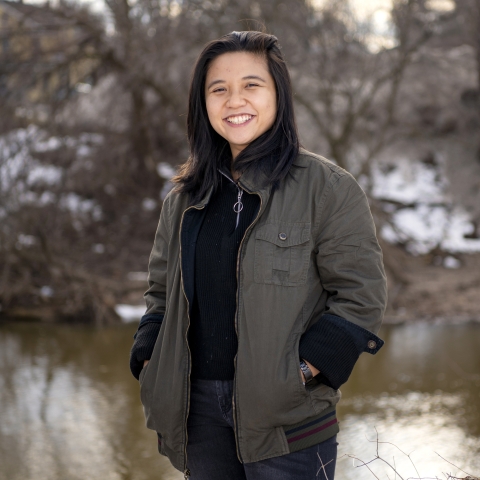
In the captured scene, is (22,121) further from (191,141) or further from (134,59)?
(191,141)

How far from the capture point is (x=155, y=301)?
7.09 feet

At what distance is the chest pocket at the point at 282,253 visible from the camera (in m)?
1.78

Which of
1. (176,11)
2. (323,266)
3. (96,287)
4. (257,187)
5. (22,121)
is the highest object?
(176,11)

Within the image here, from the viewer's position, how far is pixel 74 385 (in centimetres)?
520

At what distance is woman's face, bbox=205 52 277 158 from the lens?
6.42ft

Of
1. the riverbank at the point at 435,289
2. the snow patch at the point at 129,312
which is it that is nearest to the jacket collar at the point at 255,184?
the snow patch at the point at 129,312

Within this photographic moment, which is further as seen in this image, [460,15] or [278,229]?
[460,15]

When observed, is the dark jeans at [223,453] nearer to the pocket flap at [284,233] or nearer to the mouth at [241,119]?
the pocket flap at [284,233]

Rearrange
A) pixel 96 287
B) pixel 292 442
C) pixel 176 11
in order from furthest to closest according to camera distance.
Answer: pixel 176 11, pixel 96 287, pixel 292 442

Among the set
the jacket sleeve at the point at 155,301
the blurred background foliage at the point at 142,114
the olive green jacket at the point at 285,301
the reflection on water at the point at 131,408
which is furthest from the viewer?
the blurred background foliage at the point at 142,114

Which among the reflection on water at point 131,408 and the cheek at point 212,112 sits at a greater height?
the cheek at point 212,112

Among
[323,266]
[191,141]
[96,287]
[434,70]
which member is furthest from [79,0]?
[323,266]

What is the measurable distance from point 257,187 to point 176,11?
711 centimetres

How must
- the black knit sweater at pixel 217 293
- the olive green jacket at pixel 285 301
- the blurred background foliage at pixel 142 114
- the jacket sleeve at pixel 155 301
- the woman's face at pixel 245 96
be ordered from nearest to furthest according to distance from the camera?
the olive green jacket at pixel 285 301, the black knit sweater at pixel 217 293, the woman's face at pixel 245 96, the jacket sleeve at pixel 155 301, the blurred background foliage at pixel 142 114
